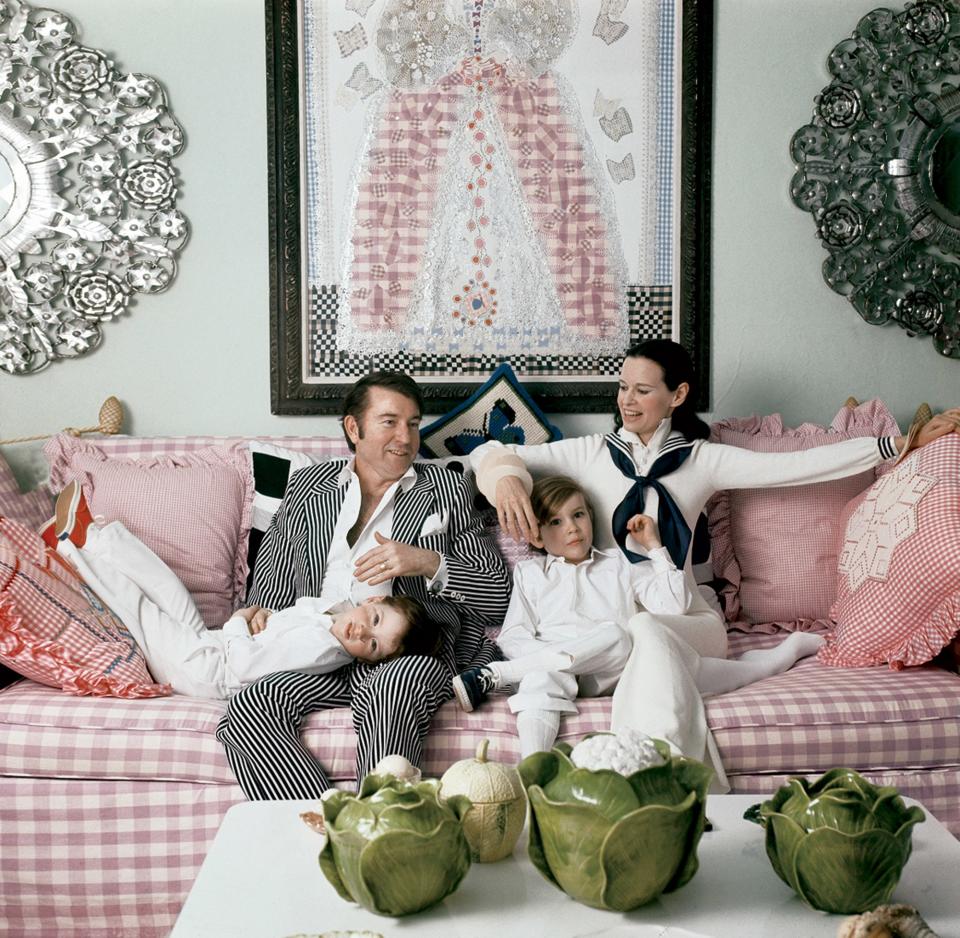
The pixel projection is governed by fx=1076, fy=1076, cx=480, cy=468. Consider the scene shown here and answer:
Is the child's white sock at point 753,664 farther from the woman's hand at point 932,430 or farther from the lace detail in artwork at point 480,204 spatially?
the lace detail in artwork at point 480,204

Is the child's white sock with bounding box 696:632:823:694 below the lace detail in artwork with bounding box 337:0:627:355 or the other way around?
below

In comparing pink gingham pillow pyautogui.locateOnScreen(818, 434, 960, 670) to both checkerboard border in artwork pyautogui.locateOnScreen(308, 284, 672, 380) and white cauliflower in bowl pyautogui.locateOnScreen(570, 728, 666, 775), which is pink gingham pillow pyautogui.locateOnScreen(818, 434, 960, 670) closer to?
checkerboard border in artwork pyautogui.locateOnScreen(308, 284, 672, 380)

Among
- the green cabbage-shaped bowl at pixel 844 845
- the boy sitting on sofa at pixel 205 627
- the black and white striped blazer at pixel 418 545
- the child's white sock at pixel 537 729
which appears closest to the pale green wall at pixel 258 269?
the black and white striped blazer at pixel 418 545

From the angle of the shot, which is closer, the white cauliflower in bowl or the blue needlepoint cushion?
the white cauliflower in bowl

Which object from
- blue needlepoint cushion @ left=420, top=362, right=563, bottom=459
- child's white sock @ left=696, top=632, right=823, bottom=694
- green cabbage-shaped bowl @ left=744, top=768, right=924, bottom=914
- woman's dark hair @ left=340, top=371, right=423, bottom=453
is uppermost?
woman's dark hair @ left=340, top=371, right=423, bottom=453

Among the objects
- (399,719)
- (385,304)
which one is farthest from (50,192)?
(399,719)

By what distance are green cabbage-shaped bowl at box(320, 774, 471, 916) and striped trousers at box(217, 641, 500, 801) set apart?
844 mm

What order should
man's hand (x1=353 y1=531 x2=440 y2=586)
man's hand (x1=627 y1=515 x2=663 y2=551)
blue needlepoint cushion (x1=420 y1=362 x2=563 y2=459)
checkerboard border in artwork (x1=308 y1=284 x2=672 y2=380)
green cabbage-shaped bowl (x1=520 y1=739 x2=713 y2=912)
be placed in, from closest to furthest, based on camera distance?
green cabbage-shaped bowl (x1=520 y1=739 x2=713 y2=912) → man's hand (x1=353 y1=531 x2=440 y2=586) → man's hand (x1=627 y1=515 x2=663 y2=551) → blue needlepoint cushion (x1=420 y1=362 x2=563 y2=459) → checkerboard border in artwork (x1=308 y1=284 x2=672 y2=380)

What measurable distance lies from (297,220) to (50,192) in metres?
0.72

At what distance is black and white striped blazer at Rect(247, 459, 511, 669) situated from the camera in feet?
8.66

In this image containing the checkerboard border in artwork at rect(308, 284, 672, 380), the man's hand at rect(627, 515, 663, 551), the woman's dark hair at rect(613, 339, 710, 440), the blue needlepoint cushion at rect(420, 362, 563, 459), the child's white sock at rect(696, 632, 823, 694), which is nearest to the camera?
the child's white sock at rect(696, 632, 823, 694)

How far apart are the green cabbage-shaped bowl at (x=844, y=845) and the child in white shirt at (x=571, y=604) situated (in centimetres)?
101

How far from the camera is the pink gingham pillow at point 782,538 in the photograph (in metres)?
2.90

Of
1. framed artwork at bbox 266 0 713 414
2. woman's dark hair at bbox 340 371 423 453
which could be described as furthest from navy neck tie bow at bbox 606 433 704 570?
woman's dark hair at bbox 340 371 423 453
